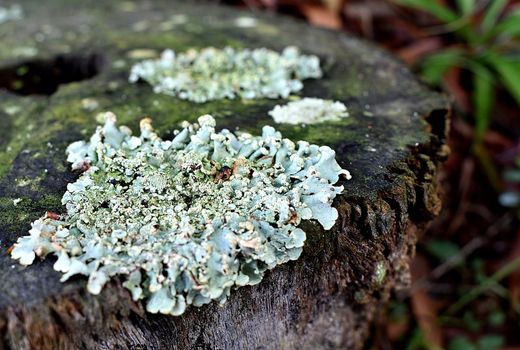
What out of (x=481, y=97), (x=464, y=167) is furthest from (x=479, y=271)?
(x=481, y=97)

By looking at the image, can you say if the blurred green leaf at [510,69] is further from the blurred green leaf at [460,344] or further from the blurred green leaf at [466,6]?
the blurred green leaf at [460,344]

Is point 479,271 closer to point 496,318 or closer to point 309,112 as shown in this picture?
point 496,318

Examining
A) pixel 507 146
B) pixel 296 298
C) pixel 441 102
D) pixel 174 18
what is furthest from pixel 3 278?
pixel 507 146

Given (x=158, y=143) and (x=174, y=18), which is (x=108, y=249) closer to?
(x=158, y=143)

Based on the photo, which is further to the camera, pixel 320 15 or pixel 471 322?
pixel 320 15

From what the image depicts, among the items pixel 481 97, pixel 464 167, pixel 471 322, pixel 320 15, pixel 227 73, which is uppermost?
pixel 227 73
